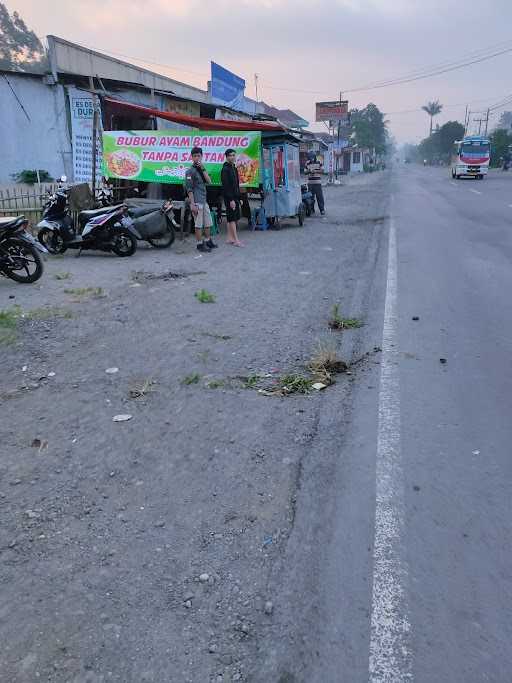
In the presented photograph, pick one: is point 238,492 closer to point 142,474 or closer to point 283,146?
point 142,474

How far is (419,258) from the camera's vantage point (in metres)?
9.56

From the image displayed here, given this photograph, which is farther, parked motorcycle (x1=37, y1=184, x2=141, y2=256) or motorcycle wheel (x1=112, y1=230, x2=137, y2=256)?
motorcycle wheel (x1=112, y1=230, x2=137, y2=256)

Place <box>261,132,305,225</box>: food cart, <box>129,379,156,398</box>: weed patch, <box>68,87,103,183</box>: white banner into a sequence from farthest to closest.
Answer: <box>68,87,103,183</box>: white banner, <box>261,132,305,225</box>: food cart, <box>129,379,156,398</box>: weed patch

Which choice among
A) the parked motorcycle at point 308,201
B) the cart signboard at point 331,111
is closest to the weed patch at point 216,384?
the parked motorcycle at point 308,201

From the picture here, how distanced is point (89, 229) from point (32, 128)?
743 cm

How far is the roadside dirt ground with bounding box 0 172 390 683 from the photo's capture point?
2152 mm

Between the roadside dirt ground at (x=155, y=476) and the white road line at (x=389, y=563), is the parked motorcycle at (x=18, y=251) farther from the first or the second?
the white road line at (x=389, y=563)

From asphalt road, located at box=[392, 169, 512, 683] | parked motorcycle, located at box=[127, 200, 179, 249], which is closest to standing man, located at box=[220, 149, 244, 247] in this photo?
parked motorcycle, located at box=[127, 200, 179, 249]

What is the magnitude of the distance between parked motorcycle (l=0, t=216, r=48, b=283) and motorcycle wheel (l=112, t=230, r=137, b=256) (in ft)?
7.22

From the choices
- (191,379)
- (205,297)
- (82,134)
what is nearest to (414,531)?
(191,379)

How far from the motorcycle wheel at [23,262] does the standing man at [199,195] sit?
349 centimetres

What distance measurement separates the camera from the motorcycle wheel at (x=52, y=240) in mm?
10266

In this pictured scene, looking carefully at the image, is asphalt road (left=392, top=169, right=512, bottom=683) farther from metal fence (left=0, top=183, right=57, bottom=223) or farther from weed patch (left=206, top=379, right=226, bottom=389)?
metal fence (left=0, top=183, right=57, bottom=223)

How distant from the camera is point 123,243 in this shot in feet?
33.2
